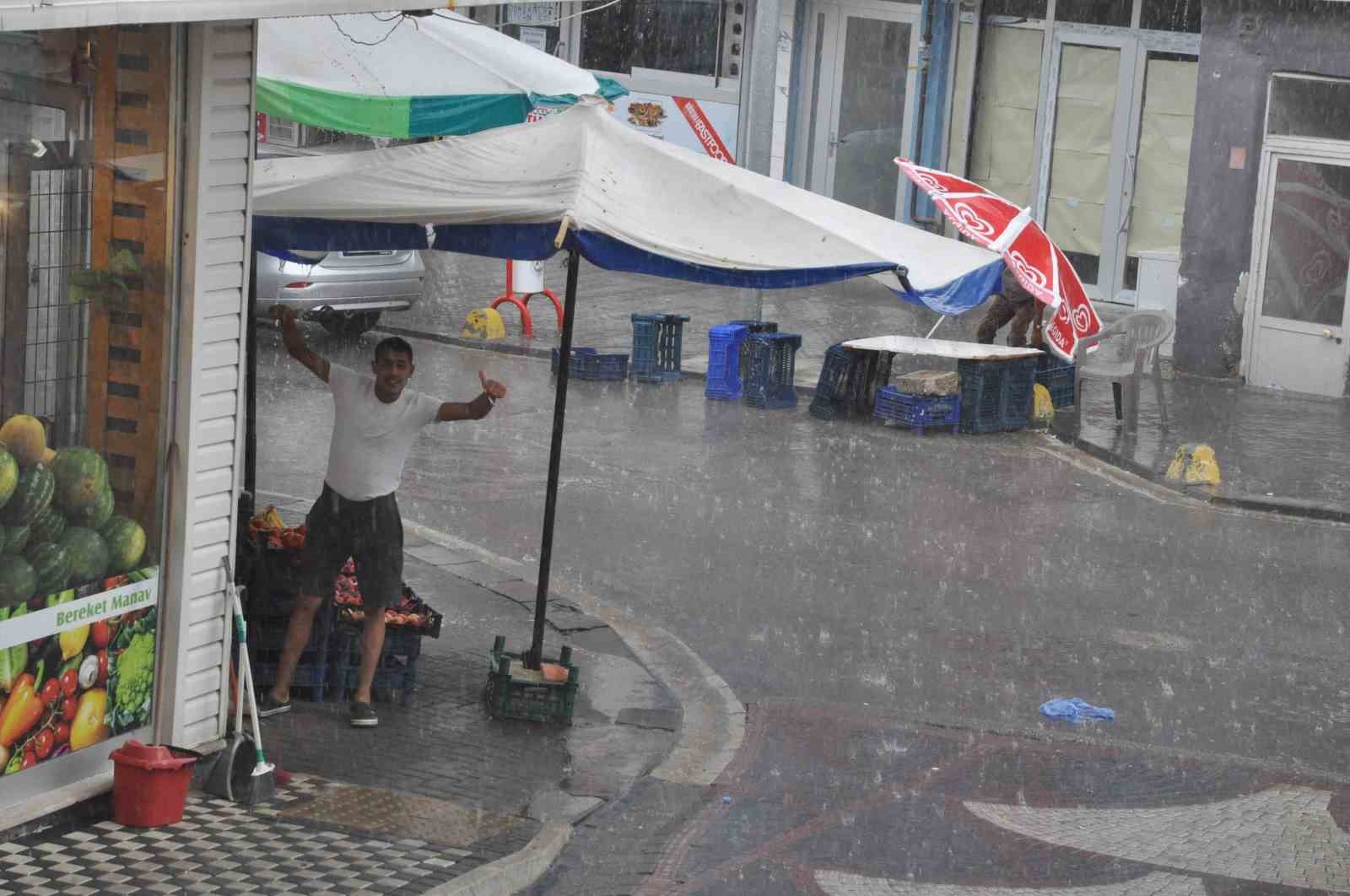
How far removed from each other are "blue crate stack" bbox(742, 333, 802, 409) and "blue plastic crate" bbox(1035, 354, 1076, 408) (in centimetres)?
235

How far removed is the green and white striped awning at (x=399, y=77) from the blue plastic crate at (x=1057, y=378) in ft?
23.1

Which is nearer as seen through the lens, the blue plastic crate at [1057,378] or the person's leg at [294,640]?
the person's leg at [294,640]

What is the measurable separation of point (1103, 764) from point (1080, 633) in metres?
2.12

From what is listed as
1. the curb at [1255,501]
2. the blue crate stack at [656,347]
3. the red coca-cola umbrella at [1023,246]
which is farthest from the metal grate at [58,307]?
the blue crate stack at [656,347]

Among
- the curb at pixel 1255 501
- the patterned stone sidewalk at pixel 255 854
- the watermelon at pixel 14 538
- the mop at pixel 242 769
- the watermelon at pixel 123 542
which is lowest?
the patterned stone sidewalk at pixel 255 854

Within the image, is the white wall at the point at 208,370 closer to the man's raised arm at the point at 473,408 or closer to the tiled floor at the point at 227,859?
the tiled floor at the point at 227,859

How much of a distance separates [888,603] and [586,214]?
4183 mm

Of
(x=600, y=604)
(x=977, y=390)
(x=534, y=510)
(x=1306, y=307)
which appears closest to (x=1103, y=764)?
(x=600, y=604)

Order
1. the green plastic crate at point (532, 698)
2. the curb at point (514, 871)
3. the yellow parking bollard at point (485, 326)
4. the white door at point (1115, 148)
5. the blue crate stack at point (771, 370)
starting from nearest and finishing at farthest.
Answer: the curb at point (514, 871) < the green plastic crate at point (532, 698) < the blue crate stack at point (771, 370) < the yellow parking bollard at point (485, 326) < the white door at point (1115, 148)

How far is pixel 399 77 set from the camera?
1066 cm

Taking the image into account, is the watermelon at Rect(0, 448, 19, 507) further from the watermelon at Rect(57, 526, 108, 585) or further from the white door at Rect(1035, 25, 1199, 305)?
the white door at Rect(1035, 25, 1199, 305)

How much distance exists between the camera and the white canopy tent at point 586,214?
8.05 m

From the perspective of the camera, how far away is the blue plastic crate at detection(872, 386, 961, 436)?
16.1 meters

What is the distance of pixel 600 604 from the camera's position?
11.0 metres
